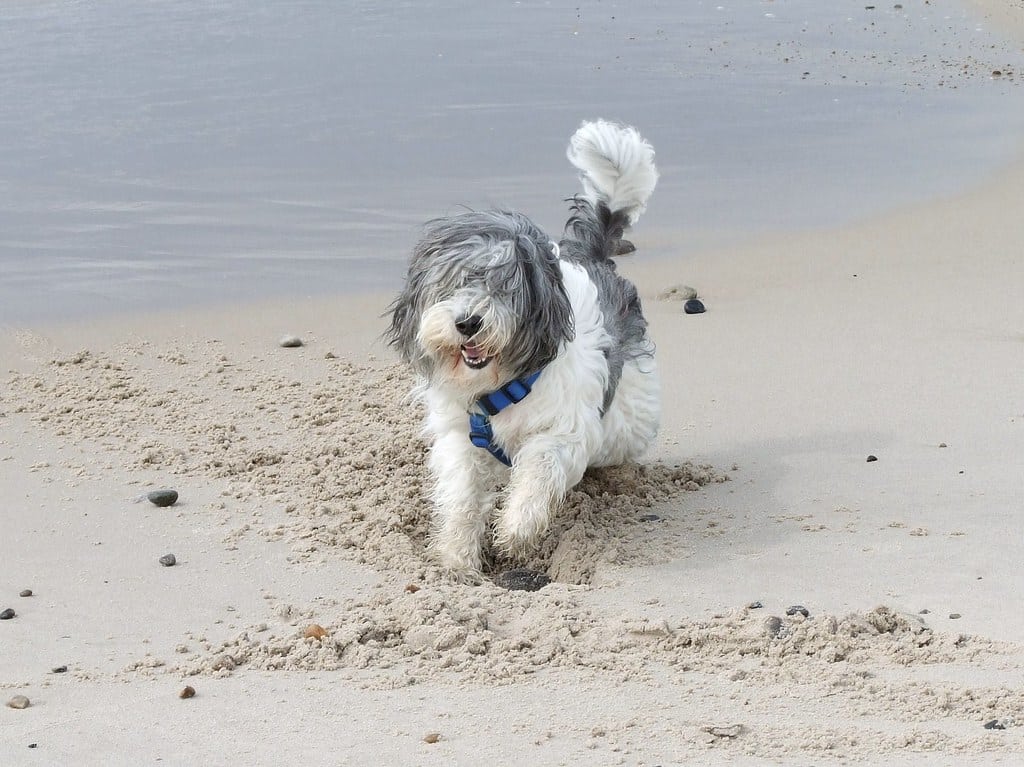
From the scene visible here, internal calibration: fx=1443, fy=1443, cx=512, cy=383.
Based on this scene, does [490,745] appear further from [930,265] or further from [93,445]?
[930,265]

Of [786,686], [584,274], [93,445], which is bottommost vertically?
[93,445]

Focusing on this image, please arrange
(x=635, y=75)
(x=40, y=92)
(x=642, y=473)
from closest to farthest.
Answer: (x=642, y=473)
(x=40, y=92)
(x=635, y=75)

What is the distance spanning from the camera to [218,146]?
10.1 meters

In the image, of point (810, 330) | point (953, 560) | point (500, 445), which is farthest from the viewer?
point (810, 330)

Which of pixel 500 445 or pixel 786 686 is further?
pixel 500 445

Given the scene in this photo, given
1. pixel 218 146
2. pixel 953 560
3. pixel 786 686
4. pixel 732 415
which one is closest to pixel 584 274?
pixel 732 415

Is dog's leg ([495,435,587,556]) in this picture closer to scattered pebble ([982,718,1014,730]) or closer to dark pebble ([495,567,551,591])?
dark pebble ([495,567,551,591])

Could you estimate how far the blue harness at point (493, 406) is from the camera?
16.3 ft

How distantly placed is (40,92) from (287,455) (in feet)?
20.8

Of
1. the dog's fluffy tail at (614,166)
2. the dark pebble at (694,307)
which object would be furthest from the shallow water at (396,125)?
the dog's fluffy tail at (614,166)

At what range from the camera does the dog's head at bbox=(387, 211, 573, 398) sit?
15.3 feet

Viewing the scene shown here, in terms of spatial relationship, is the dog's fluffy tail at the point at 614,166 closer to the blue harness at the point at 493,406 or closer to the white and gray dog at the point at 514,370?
the white and gray dog at the point at 514,370

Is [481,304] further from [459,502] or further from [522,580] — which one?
[522,580]

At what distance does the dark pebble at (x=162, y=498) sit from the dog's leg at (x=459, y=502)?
0.96 meters
